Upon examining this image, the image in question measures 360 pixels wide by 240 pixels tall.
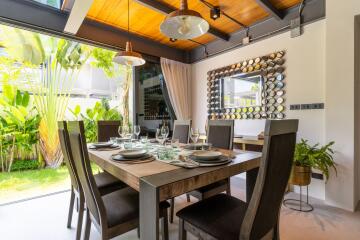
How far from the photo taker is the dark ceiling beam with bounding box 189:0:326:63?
2.46 metres

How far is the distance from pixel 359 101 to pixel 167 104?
306 cm

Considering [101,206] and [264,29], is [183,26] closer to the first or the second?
[101,206]

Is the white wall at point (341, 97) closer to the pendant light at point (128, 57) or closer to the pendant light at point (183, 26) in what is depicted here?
the pendant light at point (183, 26)

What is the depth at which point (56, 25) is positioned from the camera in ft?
8.57

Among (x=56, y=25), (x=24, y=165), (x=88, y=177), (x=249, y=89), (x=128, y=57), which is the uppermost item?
(x=56, y=25)

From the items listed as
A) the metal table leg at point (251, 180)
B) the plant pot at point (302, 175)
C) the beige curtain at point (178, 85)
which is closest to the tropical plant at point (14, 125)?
the beige curtain at point (178, 85)

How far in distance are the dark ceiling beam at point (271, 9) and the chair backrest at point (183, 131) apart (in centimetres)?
180

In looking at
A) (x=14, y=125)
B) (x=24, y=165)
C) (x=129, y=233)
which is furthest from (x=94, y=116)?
(x=129, y=233)

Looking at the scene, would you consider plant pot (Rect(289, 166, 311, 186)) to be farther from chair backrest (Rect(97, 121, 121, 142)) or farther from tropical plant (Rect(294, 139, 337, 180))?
chair backrest (Rect(97, 121, 121, 142))

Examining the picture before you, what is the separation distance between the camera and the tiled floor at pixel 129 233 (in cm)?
169

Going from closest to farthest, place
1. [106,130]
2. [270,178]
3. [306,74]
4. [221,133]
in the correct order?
[270,178]
[221,133]
[306,74]
[106,130]

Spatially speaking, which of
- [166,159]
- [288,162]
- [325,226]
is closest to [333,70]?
[325,226]

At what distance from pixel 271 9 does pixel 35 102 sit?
13.9 feet

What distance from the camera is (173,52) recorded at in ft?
13.4
